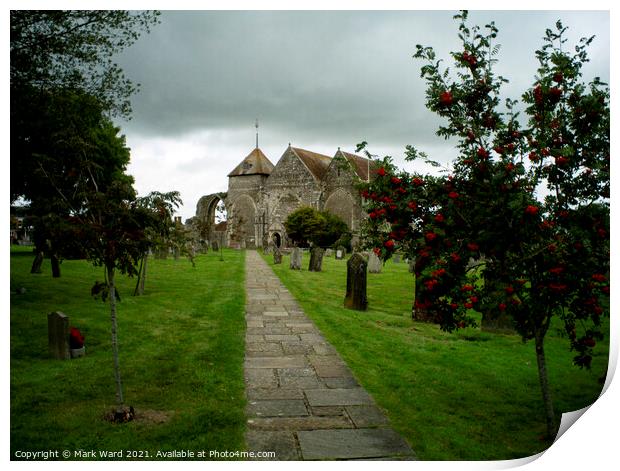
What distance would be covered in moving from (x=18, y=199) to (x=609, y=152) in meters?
6.29

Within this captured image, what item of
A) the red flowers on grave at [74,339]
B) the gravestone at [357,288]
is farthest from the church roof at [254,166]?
the red flowers on grave at [74,339]

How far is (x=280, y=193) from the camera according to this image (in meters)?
44.9

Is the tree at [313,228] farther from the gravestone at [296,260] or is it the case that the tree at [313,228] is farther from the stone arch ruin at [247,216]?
the gravestone at [296,260]

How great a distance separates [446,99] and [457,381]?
3.19 m

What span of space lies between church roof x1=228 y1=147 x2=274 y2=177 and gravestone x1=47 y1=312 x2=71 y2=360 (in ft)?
140

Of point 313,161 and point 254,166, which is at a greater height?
point 313,161

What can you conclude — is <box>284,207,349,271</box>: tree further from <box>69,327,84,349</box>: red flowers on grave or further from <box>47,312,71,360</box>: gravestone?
<box>47,312,71,360</box>: gravestone

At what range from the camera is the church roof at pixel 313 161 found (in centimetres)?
4438

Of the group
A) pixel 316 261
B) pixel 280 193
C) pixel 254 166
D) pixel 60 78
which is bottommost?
pixel 316 261

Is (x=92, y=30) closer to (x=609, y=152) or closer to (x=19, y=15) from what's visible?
(x=19, y=15)

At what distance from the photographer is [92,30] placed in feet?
20.5

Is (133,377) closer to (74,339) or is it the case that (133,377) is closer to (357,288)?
(74,339)

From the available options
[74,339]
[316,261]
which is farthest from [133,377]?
[316,261]

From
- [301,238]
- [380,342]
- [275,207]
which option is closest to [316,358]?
[380,342]
